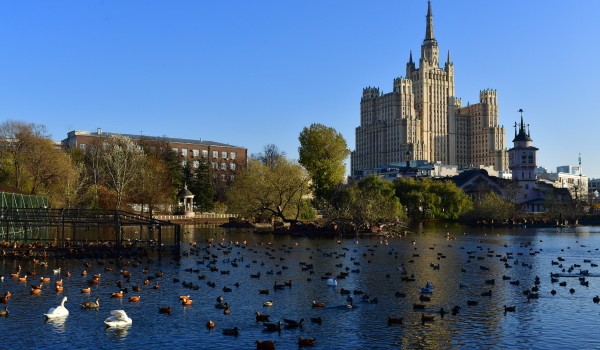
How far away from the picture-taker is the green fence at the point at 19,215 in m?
50.6

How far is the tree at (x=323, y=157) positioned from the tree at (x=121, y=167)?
25679mm

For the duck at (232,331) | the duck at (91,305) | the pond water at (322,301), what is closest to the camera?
the pond water at (322,301)

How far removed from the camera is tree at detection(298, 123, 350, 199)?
106 meters

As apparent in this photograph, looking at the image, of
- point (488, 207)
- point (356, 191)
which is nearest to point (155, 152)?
point (356, 191)

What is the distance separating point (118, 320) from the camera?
25.3 metres

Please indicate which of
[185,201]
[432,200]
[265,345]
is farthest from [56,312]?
[432,200]

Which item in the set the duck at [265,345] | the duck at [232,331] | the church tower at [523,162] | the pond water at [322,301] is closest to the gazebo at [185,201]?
the pond water at [322,301]

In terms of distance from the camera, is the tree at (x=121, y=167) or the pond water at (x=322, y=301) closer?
the pond water at (x=322, y=301)

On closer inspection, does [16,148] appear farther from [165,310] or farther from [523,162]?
[523,162]

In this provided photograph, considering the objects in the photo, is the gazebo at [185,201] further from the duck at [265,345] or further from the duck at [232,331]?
the duck at [265,345]

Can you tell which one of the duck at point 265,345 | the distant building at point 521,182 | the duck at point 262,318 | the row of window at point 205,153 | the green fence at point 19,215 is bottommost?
the duck at point 265,345

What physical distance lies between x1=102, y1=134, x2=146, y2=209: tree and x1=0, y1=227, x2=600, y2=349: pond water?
47.2m

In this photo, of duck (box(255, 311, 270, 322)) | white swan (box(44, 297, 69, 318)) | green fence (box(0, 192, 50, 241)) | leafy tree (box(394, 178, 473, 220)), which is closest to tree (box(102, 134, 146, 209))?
green fence (box(0, 192, 50, 241))

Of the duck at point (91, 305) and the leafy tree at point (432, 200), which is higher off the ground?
the leafy tree at point (432, 200)
